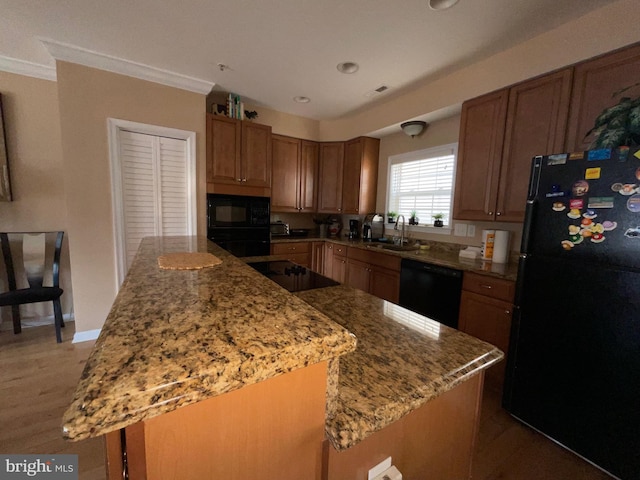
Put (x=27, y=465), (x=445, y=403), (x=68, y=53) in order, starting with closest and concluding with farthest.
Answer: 1. (x=445, y=403)
2. (x=27, y=465)
3. (x=68, y=53)

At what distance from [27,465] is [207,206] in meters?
2.24

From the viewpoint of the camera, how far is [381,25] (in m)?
1.79

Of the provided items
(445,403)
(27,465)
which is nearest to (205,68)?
(27,465)

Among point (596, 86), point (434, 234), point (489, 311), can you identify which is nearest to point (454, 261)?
point (489, 311)

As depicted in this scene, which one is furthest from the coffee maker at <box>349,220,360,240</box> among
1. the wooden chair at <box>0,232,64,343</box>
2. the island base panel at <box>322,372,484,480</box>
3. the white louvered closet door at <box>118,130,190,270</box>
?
the wooden chair at <box>0,232,64,343</box>

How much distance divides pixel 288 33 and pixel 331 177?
1.98 meters

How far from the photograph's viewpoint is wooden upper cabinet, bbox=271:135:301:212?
11.5 ft

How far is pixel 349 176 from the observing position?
3.61m

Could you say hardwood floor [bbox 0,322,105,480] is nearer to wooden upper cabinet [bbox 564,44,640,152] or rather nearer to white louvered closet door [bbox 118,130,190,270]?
white louvered closet door [bbox 118,130,190,270]

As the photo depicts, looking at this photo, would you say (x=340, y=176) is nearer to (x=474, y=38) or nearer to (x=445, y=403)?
(x=474, y=38)

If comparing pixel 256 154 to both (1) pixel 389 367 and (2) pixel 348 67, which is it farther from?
(1) pixel 389 367

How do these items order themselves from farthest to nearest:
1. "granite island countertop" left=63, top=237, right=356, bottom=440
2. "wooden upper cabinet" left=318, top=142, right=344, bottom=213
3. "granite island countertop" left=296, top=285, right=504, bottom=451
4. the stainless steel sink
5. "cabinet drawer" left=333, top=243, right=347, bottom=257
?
"wooden upper cabinet" left=318, top=142, right=344, bottom=213, "cabinet drawer" left=333, top=243, right=347, bottom=257, the stainless steel sink, "granite island countertop" left=296, top=285, right=504, bottom=451, "granite island countertop" left=63, top=237, right=356, bottom=440

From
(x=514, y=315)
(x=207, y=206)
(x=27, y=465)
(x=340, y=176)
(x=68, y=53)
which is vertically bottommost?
(x=27, y=465)

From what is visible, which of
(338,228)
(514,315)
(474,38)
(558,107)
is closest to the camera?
(514,315)
